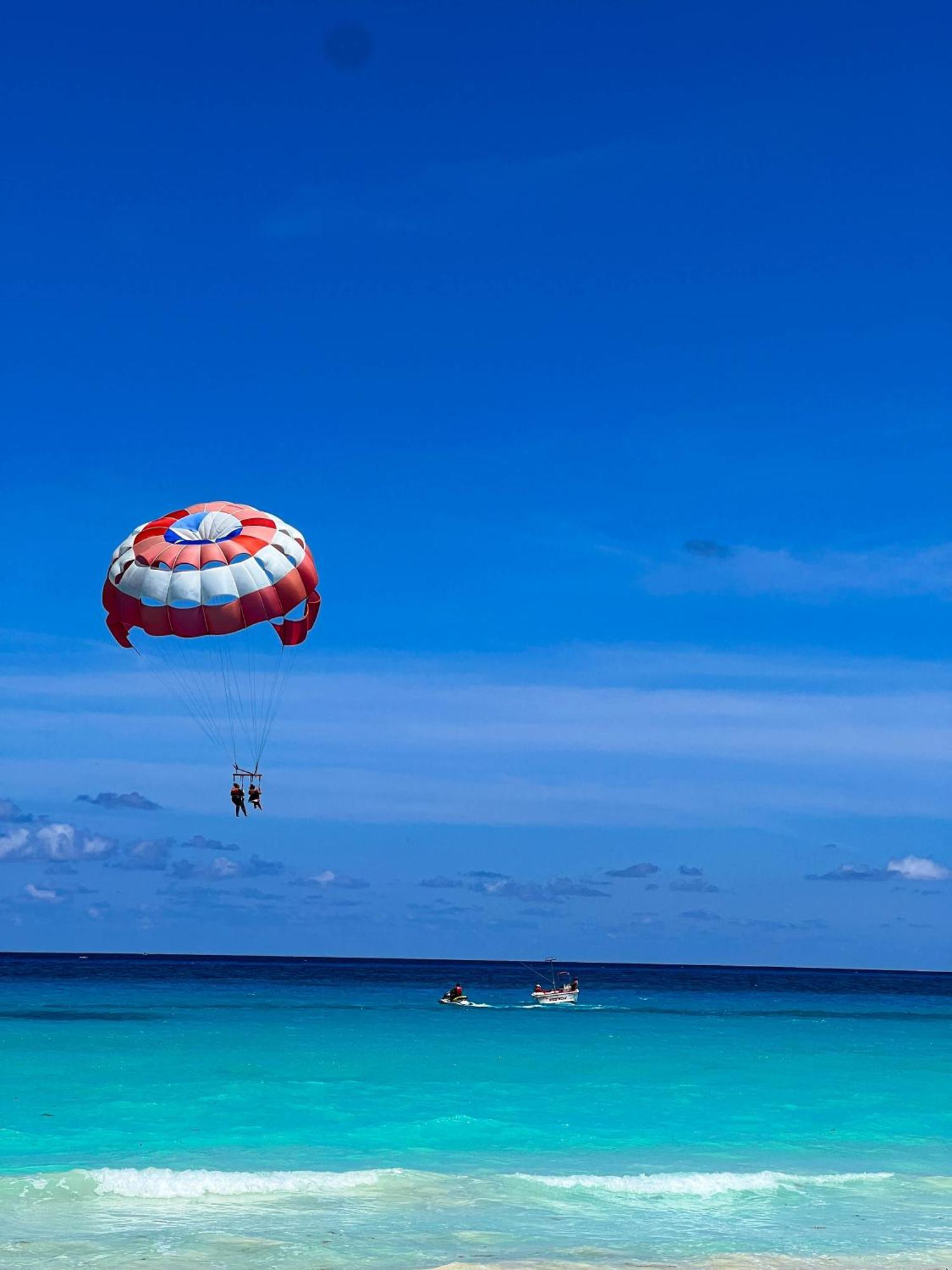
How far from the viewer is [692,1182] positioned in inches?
670

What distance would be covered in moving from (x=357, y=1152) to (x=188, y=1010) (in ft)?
119

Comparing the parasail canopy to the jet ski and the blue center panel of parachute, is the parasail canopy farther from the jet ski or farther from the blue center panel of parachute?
the jet ski

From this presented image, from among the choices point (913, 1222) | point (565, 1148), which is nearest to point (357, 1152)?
point (565, 1148)

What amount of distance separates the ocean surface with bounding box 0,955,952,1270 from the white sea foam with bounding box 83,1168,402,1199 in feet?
0.18

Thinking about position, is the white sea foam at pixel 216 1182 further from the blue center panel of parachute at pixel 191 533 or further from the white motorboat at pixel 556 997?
the white motorboat at pixel 556 997

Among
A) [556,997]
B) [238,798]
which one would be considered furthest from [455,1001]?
[238,798]

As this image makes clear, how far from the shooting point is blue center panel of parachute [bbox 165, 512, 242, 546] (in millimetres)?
21438

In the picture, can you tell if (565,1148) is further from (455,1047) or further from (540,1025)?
(540,1025)

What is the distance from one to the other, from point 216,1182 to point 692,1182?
6.17 m

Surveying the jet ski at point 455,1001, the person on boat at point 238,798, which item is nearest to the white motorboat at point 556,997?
the jet ski at point 455,1001

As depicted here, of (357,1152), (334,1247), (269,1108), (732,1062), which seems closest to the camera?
(334,1247)

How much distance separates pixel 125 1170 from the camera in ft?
56.5

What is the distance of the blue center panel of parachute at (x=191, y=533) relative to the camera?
2144 cm

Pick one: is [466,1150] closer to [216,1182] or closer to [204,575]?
[216,1182]
